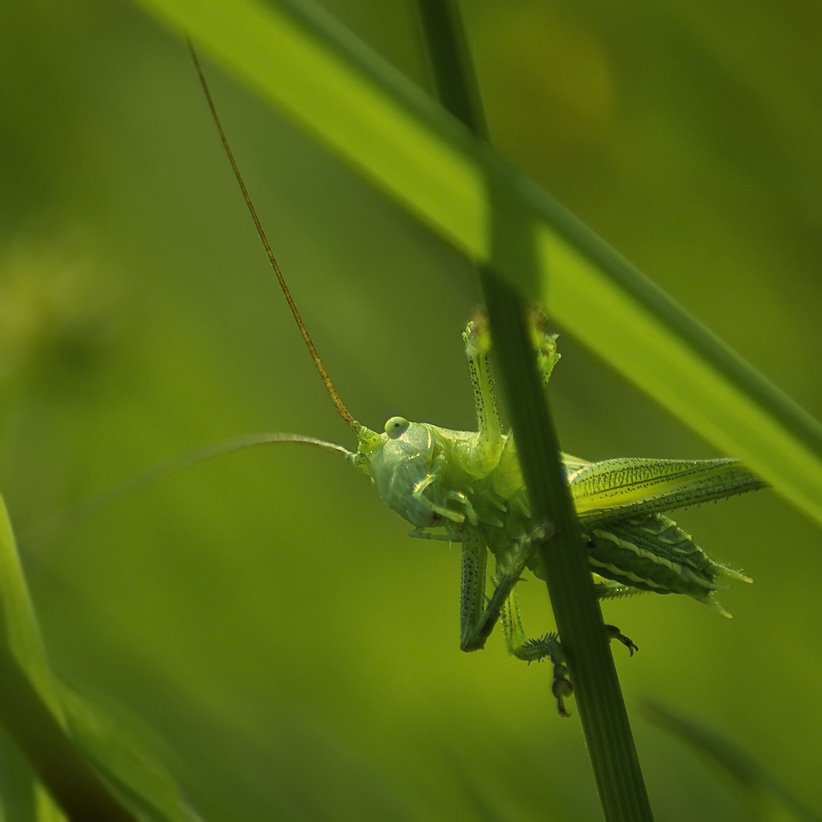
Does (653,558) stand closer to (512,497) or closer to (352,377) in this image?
(512,497)

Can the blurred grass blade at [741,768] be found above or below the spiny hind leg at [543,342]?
below

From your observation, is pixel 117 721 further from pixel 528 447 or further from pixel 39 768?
pixel 528 447

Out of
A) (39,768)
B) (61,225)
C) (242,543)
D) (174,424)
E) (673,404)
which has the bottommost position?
(39,768)

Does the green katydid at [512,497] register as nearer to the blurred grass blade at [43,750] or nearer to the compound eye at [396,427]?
the compound eye at [396,427]

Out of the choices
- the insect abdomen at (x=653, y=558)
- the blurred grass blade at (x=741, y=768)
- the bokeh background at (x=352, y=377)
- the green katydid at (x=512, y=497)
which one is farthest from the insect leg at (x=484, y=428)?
the bokeh background at (x=352, y=377)

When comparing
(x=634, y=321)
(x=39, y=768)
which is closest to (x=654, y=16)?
(x=634, y=321)

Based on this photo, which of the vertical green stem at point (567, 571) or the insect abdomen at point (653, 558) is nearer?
the vertical green stem at point (567, 571)
